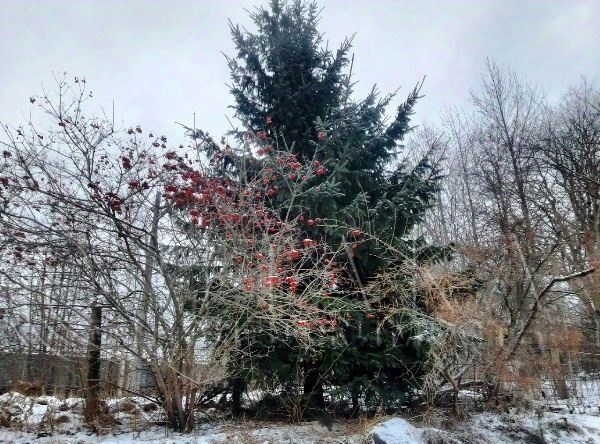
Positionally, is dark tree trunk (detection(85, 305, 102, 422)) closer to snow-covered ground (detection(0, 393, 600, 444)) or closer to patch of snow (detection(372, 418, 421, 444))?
snow-covered ground (detection(0, 393, 600, 444))

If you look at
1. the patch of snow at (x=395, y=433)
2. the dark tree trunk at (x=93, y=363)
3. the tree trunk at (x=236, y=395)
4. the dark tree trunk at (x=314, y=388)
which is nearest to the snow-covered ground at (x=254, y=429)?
the patch of snow at (x=395, y=433)

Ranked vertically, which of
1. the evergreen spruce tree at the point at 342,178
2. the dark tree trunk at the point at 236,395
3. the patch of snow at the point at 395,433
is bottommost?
the patch of snow at the point at 395,433

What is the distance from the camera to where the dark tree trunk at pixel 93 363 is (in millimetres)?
6551

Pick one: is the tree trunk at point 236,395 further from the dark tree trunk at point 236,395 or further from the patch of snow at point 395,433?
the patch of snow at point 395,433

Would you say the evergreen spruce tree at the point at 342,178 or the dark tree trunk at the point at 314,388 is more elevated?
the evergreen spruce tree at the point at 342,178

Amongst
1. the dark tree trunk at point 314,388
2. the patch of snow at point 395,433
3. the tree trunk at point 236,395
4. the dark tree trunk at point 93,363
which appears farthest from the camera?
the dark tree trunk at point 314,388

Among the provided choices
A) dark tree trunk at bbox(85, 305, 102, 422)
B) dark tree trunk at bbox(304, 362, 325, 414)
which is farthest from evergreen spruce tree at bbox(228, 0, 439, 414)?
dark tree trunk at bbox(85, 305, 102, 422)

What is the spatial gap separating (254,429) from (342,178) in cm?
482

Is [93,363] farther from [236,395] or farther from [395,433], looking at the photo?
[395,433]

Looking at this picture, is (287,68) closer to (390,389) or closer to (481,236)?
(390,389)

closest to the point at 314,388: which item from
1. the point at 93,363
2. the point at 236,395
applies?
the point at 236,395

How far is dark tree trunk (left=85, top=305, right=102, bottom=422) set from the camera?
21.5 feet

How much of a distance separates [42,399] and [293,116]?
276 inches

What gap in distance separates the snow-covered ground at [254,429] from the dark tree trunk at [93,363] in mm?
273
